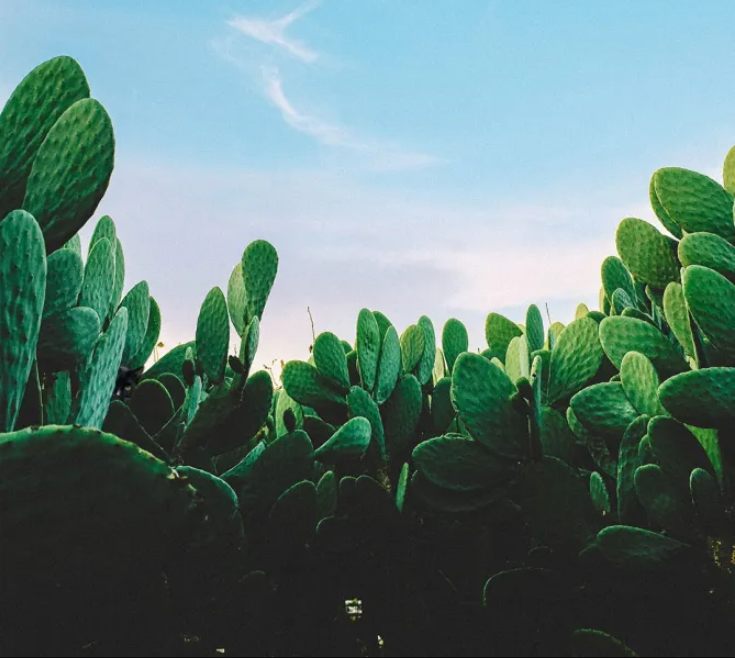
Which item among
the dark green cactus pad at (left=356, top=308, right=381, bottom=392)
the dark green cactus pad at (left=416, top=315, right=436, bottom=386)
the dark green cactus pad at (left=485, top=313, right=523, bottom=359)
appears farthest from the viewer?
the dark green cactus pad at (left=485, top=313, right=523, bottom=359)

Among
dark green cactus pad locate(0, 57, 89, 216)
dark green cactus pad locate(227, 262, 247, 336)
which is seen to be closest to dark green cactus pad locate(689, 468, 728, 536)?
dark green cactus pad locate(227, 262, 247, 336)

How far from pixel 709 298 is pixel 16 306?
110 centimetres

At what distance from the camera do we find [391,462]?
73.5 inches

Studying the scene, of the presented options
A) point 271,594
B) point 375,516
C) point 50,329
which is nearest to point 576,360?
point 375,516

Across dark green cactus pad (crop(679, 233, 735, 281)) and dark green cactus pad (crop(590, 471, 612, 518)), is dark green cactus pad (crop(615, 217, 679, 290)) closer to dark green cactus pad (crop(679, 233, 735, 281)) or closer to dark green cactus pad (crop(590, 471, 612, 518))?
dark green cactus pad (crop(679, 233, 735, 281))

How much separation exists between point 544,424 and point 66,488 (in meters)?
1.11

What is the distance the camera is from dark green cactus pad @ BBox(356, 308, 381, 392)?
73.3 inches

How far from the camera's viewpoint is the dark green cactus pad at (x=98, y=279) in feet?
4.21

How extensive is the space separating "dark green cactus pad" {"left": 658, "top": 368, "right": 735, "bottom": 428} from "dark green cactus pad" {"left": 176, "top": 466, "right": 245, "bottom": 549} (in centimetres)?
75

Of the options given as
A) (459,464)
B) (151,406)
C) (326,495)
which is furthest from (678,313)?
(151,406)

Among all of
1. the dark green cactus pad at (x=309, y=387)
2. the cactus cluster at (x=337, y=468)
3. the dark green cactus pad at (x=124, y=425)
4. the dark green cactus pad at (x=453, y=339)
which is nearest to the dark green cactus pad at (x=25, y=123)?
the cactus cluster at (x=337, y=468)

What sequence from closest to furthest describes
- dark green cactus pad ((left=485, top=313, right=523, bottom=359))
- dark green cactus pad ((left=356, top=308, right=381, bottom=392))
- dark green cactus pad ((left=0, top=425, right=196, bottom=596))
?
dark green cactus pad ((left=0, top=425, right=196, bottom=596)), dark green cactus pad ((left=356, top=308, right=381, bottom=392)), dark green cactus pad ((left=485, top=313, right=523, bottom=359))

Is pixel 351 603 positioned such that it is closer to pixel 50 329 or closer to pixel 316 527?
pixel 316 527

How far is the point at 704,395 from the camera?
1372 millimetres
